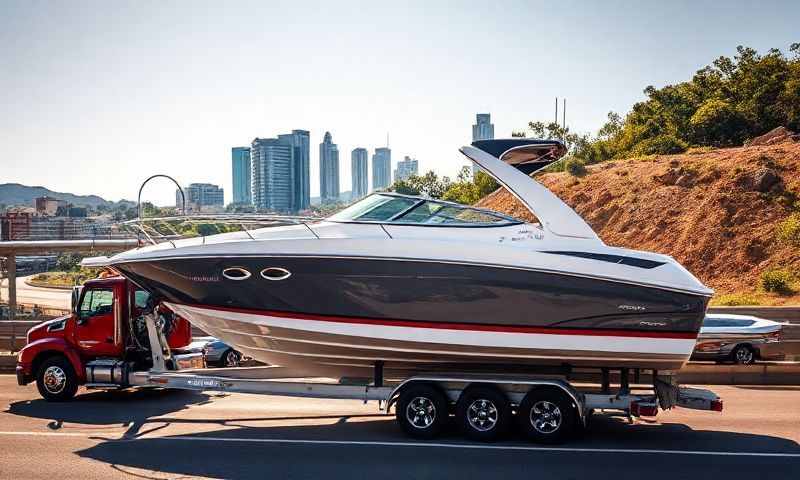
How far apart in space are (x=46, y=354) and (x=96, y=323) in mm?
979

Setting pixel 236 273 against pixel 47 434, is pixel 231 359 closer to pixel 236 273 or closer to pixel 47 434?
pixel 47 434

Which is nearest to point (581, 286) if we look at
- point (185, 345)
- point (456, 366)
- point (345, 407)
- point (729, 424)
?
point (456, 366)

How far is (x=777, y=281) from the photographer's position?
28.8m

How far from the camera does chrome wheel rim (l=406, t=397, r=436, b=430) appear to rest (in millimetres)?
10148

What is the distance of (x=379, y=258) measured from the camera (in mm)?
10109

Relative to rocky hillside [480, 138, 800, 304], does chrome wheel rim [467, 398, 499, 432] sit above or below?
below

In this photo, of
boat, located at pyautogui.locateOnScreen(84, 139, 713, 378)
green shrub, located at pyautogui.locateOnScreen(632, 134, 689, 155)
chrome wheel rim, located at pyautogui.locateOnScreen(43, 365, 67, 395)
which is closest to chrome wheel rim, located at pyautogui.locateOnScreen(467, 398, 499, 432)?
boat, located at pyautogui.locateOnScreen(84, 139, 713, 378)

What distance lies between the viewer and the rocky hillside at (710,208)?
31.2m

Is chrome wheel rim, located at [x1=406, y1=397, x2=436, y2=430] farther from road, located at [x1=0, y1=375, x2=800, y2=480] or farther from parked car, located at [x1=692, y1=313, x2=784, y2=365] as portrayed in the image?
parked car, located at [x1=692, y1=313, x2=784, y2=365]

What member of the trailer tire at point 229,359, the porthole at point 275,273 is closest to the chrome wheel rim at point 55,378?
the porthole at point 275,273

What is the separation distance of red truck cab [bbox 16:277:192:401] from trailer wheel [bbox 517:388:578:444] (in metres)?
6.19

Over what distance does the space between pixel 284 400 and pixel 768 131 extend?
41338mm

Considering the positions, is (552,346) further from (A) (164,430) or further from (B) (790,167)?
(B) (790,167)

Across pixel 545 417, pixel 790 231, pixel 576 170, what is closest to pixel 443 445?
pixel 545 417
